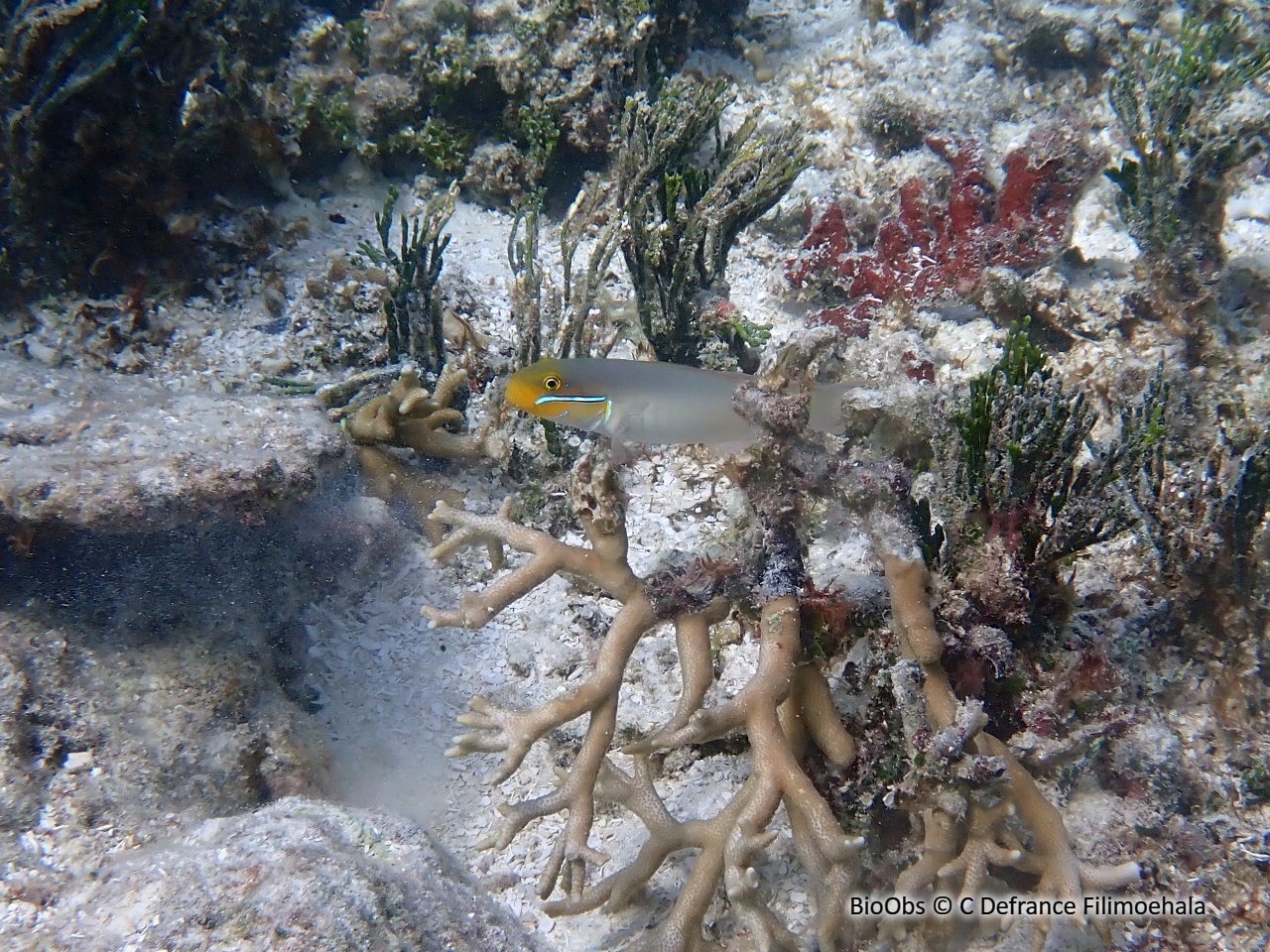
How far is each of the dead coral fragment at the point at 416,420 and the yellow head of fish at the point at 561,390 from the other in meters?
1.08

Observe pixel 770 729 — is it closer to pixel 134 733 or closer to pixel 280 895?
pixel 280 895

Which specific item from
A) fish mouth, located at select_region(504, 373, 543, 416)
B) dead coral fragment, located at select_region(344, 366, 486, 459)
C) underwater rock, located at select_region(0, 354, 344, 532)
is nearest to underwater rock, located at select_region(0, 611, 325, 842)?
underwater rock, located at select_region(0, 354, 344, 532)

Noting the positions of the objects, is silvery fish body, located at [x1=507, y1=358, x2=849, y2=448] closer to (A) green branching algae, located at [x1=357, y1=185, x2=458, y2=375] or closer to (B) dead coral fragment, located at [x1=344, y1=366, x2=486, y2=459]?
(B) dead coral fragment, located at [x1=344, y1=366, x2=486, y2=459]

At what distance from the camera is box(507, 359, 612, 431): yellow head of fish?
3059mm

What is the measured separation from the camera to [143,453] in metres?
2.67

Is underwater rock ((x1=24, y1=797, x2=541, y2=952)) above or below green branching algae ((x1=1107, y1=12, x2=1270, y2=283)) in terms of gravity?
below

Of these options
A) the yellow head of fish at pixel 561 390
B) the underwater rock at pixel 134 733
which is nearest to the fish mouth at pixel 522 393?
the yellow head of fish at pixel 561 390

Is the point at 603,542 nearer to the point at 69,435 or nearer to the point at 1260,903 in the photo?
the point at 69,435

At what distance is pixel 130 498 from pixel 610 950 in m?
2.53

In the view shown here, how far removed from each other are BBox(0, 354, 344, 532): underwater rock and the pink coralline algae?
3.94 meters

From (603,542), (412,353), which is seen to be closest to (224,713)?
(603,542)

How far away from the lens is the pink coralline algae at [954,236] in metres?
5.39

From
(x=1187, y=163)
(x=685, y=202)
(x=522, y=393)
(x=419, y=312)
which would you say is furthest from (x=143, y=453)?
(x=1187, y=163)

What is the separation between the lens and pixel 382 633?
3.67 metres
